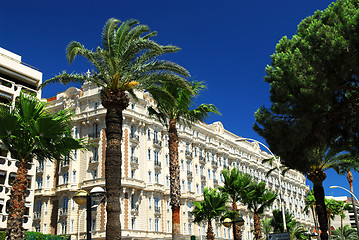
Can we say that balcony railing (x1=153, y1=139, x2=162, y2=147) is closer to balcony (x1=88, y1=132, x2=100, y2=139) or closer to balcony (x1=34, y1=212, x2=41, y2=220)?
balcony (x1=88, y1=132, x2=100, y2=139)

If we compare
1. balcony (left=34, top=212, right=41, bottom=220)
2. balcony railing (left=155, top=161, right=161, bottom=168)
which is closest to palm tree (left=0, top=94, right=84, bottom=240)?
balcony railing (left=155, top=161, right=161, bottom=168)

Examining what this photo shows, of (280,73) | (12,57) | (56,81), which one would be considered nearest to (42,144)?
(56,81)

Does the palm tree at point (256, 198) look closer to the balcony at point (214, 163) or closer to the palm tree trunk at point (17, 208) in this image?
the palm tree trunk at point (17, 208)

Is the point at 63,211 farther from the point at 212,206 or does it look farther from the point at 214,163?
the point at 214,163

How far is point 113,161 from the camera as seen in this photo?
18281 mm

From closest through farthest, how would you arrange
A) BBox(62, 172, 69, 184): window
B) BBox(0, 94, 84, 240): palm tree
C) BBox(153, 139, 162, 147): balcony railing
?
BBox(0, 94, 84, 240): palm tree < BBox(62, 172, 69, 184): window < BBox(153, 139, 162, 147): balcony railing

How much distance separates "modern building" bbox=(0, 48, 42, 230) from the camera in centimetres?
4038

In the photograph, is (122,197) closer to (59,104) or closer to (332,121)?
(59,104)

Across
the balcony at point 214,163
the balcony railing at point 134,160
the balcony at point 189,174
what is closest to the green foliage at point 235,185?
the balcony railing at point 134,160

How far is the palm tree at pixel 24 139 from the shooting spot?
2002 cm

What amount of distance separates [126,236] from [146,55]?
31.2m

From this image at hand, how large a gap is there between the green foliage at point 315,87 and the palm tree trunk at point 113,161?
7.33 metres

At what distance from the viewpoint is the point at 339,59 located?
1644cm

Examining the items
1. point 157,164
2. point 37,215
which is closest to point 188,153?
point 157,164
